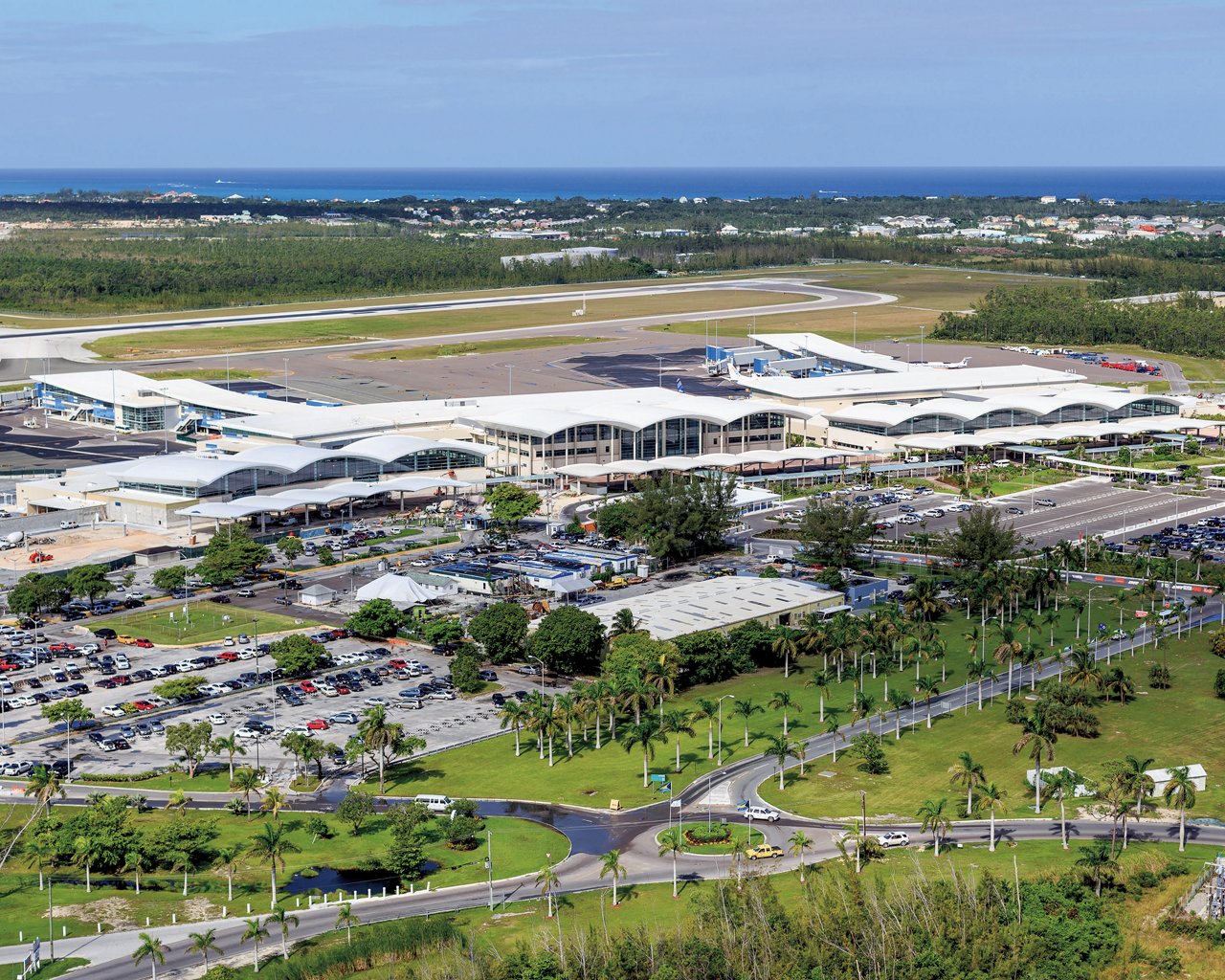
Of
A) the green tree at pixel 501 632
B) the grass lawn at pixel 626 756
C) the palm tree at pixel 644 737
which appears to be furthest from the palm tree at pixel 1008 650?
the green tree at pixel 501 632

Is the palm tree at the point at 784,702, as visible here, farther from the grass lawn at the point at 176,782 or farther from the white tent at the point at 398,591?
the grass lawn at the point at 176,782

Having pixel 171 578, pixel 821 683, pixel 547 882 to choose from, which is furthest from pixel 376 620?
pixel 547 882

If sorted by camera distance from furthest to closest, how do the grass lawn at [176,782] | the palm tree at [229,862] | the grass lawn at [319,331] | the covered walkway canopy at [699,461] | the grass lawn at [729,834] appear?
the grass lawn at [319,331]
the covered walkway canopy at [699,461]
the grass lawn at [176,782]
the grass lawn at [729,834]
the palm tree at [229,862]

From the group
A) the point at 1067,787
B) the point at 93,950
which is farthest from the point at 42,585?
the point at 1067,787

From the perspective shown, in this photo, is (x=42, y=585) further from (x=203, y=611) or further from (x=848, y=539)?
(x=848, y=539)

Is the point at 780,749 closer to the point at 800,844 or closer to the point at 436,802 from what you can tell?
the point at 800,844
